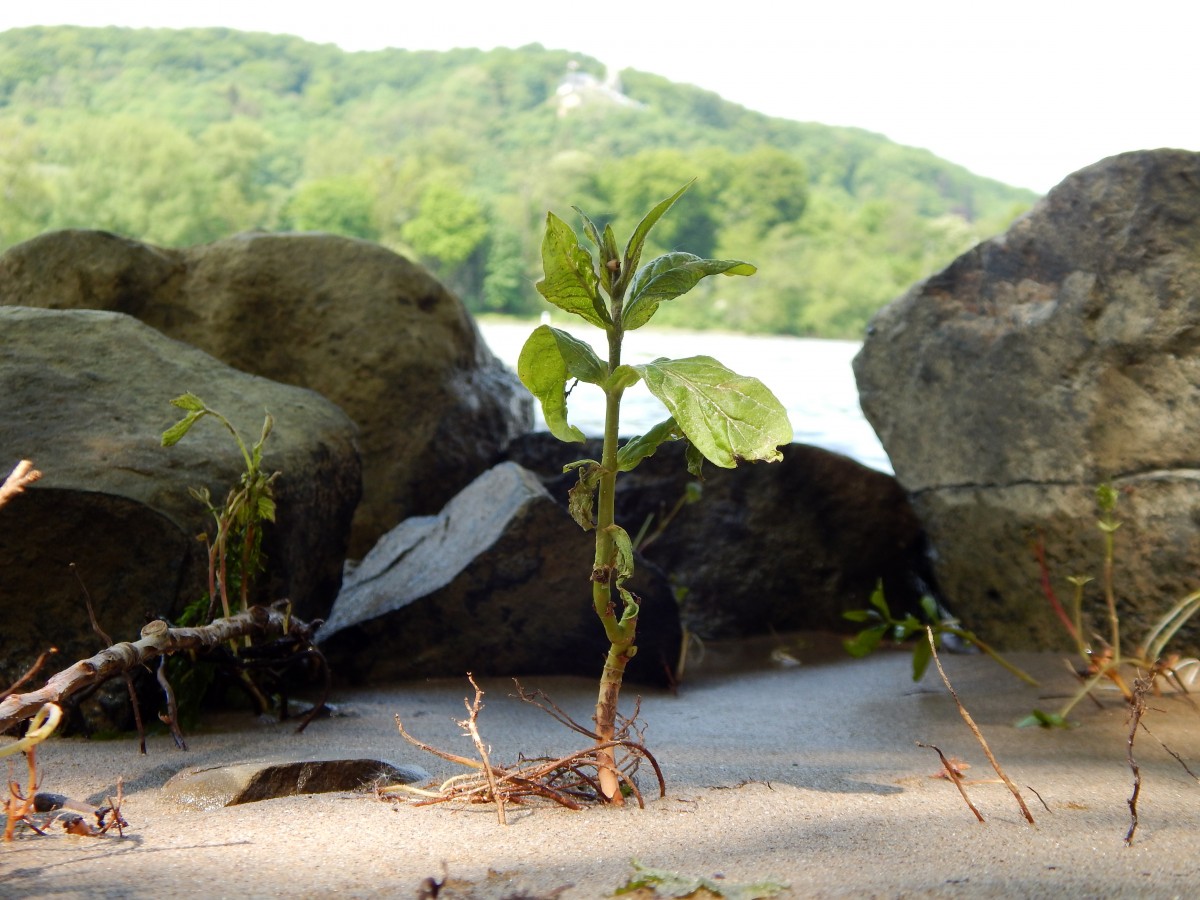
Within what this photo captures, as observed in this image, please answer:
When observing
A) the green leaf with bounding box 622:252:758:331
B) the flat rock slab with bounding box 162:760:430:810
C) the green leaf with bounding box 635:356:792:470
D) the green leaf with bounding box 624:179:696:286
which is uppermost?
the green leaf with bounding box 624:179:696:286

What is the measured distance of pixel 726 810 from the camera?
4.92ft

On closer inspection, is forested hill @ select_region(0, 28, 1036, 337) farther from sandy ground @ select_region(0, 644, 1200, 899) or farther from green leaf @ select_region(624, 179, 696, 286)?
green leaf @ select_region(624, 179, 696, 286)

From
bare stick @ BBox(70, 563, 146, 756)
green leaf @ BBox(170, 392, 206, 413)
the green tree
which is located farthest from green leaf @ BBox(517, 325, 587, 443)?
the green tree

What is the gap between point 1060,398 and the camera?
9.88 ft

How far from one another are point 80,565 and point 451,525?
4.64 ft

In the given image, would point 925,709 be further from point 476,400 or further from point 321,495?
point 476,400

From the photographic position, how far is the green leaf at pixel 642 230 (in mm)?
1415

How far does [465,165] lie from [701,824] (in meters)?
19.4

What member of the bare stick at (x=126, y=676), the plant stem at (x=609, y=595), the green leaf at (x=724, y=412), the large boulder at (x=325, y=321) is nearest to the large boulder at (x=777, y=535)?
the large boulder at (x=325, y=321)

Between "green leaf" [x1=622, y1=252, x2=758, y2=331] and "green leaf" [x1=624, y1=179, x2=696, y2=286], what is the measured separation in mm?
24

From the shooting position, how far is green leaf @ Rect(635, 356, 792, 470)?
131cm

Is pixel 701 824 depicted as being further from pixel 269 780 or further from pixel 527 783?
pixel 269 780

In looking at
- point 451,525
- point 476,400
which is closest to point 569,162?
point 476,400

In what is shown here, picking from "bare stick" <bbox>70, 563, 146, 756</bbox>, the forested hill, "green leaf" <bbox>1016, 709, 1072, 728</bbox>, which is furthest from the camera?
the forested hill
